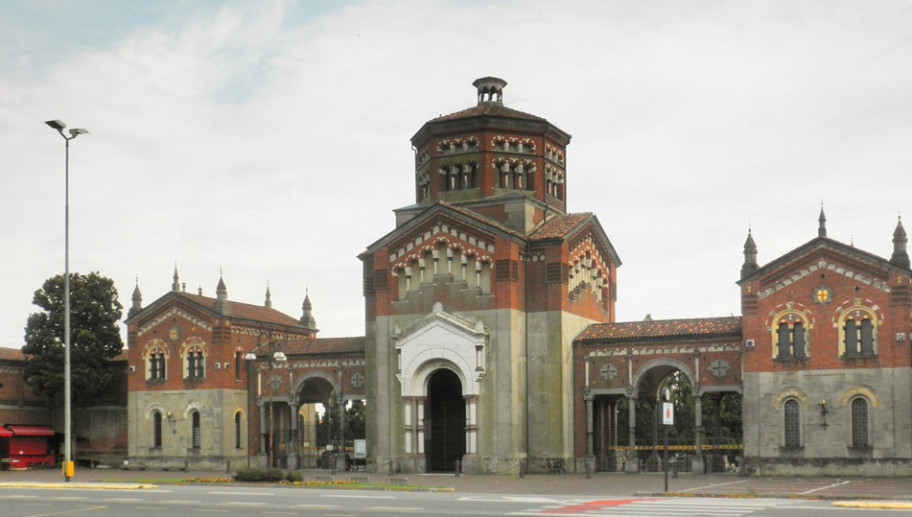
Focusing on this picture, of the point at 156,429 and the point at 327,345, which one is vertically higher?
the point at 327,345

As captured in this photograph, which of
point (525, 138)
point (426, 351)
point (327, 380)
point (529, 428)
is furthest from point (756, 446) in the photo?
point (327, 380)

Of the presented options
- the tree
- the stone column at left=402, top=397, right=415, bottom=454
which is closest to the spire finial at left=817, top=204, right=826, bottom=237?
the stone column at left=402, top=397, right=415, bottom=454

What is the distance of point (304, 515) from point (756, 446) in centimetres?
3141

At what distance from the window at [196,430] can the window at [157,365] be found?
3707mm

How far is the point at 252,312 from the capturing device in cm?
7962

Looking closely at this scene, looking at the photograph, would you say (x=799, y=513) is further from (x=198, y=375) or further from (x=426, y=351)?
(x=198, y=375)

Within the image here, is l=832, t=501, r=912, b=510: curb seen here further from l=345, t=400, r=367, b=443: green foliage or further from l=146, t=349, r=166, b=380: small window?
l=345, t=400, r=367, b=443: green foliage

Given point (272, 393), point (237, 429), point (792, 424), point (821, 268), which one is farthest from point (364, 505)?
point (237, 429)

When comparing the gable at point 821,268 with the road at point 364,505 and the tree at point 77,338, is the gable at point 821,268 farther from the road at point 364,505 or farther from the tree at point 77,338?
the tree at point 77,338

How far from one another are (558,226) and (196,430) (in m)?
27.5

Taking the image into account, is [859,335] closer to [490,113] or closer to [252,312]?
[490,113]

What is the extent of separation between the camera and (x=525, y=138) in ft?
224

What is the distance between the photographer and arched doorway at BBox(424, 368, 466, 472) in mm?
65312

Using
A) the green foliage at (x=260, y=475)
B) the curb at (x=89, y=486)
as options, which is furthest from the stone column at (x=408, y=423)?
the curb at (x=89, y=486)
